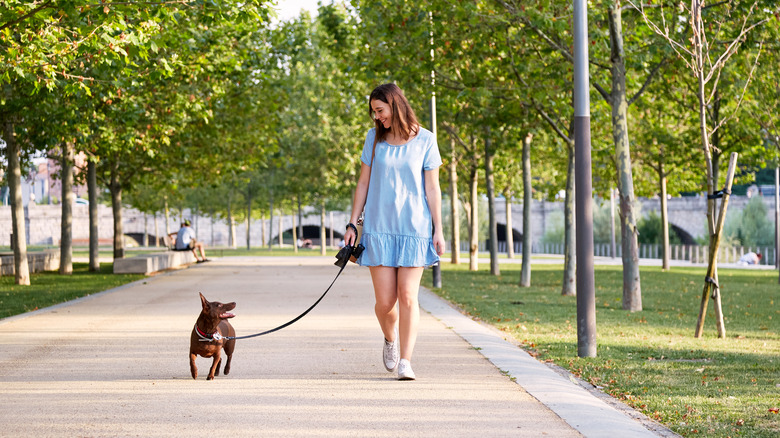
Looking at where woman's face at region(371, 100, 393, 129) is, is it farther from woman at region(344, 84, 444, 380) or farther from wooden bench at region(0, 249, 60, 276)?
wooden bench at region(0, 249, 60, 276)

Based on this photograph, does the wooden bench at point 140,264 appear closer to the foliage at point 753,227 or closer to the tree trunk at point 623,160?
the tree trunk at point 623,160

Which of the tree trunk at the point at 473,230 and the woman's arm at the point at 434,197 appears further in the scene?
the tree trunk at the point at 473,230

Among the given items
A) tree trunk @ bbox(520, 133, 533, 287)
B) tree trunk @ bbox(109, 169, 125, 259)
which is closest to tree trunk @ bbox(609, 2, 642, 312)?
tree trunk @ bbox(520, 133, 533, 287)

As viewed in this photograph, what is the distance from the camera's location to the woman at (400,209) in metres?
6.88

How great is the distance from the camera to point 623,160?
50.3ft

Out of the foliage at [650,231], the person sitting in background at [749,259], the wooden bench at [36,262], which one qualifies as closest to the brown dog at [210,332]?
the wooden bench at [36,262]

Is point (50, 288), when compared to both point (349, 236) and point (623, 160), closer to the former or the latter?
point (623, 160)

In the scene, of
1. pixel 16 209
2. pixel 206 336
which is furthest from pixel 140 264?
pixel 206 336

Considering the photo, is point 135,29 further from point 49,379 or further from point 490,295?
point 490,295

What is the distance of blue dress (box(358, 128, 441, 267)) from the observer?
6.88m

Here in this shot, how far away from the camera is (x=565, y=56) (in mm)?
16172

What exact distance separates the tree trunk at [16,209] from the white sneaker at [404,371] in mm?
15488

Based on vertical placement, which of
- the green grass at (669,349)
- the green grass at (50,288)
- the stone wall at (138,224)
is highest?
the stone wall at (138,224)

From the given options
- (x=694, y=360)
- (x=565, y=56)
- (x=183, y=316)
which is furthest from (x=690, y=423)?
(x=565, y=56)
